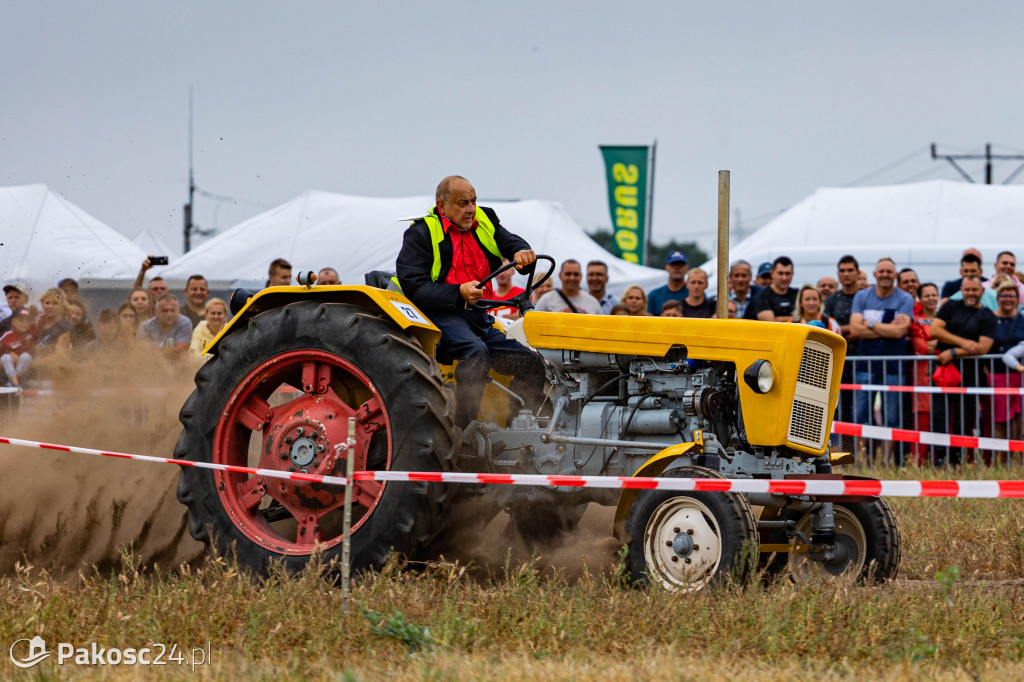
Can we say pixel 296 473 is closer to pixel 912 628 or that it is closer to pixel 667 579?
pixel 667 579

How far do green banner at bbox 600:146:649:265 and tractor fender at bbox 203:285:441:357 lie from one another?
1555 cm

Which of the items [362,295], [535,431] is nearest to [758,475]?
[535,431]

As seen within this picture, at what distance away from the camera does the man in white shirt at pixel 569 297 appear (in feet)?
34.1

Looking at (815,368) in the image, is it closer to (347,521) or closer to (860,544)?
(860,544)

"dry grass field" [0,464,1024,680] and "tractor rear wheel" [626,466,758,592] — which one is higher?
"tractor rear wheel" [626,466,758,592]

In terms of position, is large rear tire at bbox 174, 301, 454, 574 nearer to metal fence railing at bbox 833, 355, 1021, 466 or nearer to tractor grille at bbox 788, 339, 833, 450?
tractor grille at bbox 788, 339, 833, 450

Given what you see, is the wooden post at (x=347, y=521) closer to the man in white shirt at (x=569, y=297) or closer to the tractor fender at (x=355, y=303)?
the tractor fender at (x=355, y=303)

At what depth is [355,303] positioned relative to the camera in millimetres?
5824

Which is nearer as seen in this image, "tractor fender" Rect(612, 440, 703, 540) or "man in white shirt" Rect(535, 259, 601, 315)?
"tractor fender" Rect(612, 440, 703, 540)

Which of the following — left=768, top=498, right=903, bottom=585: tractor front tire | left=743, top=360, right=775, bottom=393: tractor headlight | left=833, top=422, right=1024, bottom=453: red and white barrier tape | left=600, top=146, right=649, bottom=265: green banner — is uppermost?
left=600, top=146, right=649, bottom=265: green banner

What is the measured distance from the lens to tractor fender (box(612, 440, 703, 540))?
16.9 feet

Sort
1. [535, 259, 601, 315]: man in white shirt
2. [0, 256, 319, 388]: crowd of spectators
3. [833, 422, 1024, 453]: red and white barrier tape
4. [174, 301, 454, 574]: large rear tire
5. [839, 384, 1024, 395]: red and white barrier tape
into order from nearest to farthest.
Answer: [174, 301, 454, 574]: large rear tire → [0, 256, 319, 388]: crowd of spectators → [833, 422, 1024, 453]: red and white barrier tape → [839, 384, 1024, 395]: red and white barrier tape → [535, 259, 601, 315]: man in white shirt

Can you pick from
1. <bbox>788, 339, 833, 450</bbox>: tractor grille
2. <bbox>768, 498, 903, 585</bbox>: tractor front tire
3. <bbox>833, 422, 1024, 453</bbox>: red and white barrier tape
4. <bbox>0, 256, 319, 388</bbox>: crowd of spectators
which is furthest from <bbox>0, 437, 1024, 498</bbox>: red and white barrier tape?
<bbox>833, 422, 1024, 453</bbox>: red and white barrier tape

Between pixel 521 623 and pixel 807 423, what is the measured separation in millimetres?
1768
